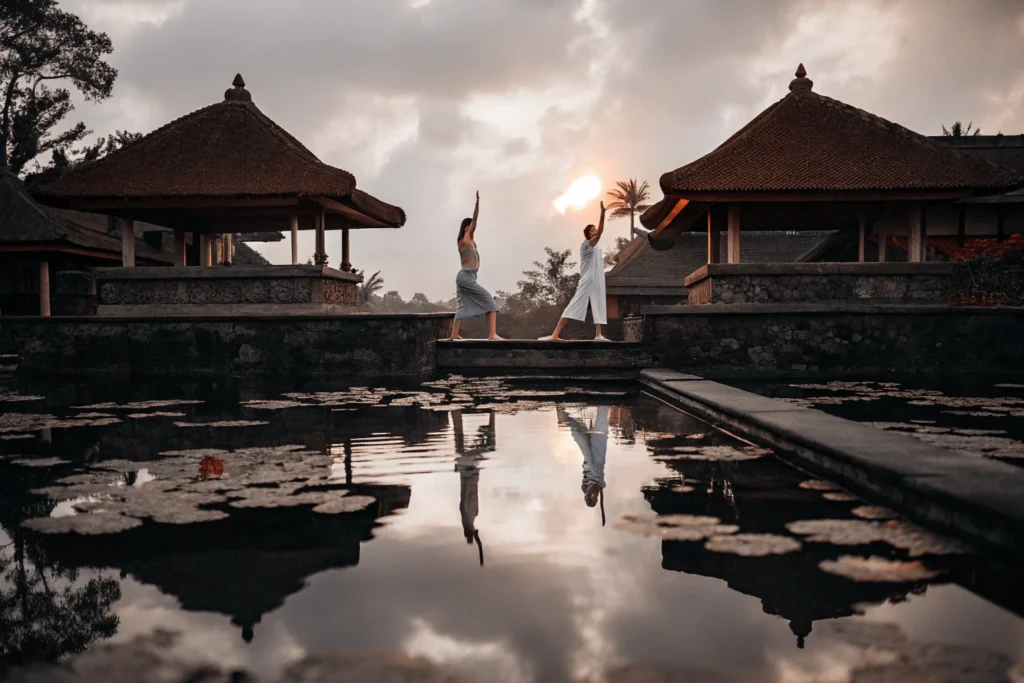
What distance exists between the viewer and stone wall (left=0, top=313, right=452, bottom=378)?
11992 mm

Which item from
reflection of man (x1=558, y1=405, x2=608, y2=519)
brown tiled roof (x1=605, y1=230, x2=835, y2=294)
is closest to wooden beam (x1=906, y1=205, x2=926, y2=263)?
reflection of man (x1=558, y1=405, x2=608, y2=519)

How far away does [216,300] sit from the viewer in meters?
15.7

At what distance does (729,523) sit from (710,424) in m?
3.07

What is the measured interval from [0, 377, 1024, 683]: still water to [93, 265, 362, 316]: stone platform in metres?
10.6

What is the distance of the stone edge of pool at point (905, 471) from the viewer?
289 centimetres

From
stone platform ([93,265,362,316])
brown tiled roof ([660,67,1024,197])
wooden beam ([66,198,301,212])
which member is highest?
brown tiled roof ([660,67,1024,197])

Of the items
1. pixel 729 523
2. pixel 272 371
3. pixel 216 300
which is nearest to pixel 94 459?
pixel 729 523

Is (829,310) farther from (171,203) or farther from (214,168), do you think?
(171,203)

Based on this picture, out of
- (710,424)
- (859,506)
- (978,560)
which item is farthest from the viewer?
(710,424)

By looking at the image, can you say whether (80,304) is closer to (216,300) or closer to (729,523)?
(216,300)

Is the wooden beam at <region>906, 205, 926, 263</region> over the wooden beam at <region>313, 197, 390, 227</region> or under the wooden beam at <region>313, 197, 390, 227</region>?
under

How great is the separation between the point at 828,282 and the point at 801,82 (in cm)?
485

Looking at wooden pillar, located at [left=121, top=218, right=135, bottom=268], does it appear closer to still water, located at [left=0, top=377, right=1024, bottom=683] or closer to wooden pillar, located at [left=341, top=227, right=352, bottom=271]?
wooden pillar, located at [left=341, top=227, right=352, bottom=271]

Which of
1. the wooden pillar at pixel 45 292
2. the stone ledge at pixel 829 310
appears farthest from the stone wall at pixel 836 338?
the wooden pillar at pixel 45 292
